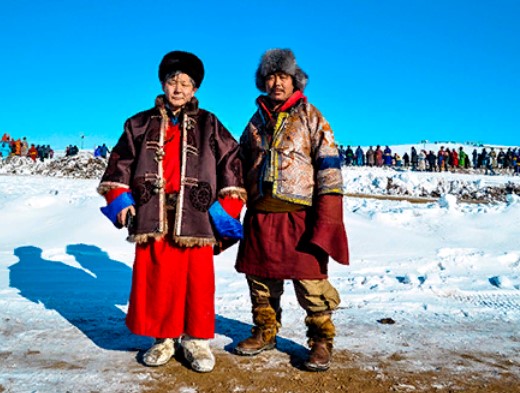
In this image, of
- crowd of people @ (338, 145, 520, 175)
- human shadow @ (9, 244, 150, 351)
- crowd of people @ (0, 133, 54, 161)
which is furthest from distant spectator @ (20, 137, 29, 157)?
human shadow @ (9, 244, 150, 351)

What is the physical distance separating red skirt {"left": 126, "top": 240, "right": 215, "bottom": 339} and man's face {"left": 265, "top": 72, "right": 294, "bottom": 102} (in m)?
1.04

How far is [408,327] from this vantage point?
3.59 m

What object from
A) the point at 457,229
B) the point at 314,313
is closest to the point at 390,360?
the point at 314,313

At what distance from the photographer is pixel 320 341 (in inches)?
114

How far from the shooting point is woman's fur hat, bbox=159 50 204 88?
9.66ft

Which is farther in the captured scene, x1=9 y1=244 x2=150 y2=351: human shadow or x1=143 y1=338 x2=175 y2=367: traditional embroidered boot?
x1=9 y1=244 x2=150 y2=351: human shadow

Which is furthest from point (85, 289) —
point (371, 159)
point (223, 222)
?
point (371, 159)

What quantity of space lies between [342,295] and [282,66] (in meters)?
2.28

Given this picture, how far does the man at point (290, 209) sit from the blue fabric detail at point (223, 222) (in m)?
0.18

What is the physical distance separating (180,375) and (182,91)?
5.28 feet

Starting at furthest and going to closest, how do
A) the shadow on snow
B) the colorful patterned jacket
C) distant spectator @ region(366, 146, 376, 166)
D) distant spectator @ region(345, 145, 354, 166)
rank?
distant spectator @ region(345, 145, 354, 166) < distant spectator @ region(366, 146, 376, 166) < the shadow on snow < the colorful patterned jacket

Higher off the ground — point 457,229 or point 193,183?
point 193,183

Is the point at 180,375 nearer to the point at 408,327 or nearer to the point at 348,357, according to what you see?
the point at 348,357

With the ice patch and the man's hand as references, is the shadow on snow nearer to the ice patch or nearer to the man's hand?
the man's hand
